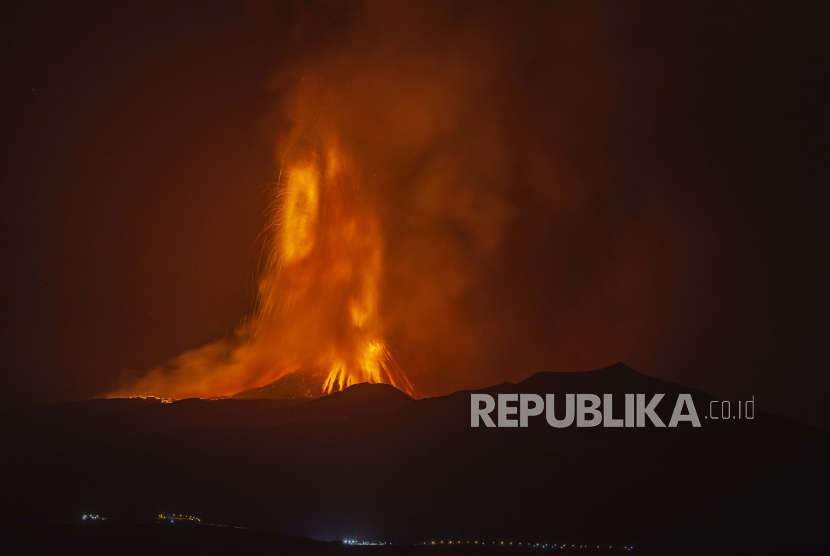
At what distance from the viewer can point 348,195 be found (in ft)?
119

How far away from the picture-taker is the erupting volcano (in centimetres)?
3375

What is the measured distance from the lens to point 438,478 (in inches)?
852

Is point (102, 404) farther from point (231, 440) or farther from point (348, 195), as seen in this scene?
point (348, 195)

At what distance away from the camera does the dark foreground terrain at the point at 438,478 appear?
18.4 metres

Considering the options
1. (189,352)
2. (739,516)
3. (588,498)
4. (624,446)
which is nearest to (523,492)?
(588,498)

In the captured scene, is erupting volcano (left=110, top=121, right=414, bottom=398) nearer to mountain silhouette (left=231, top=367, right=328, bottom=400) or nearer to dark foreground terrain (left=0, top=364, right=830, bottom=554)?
mountain silhouette (left=231, top=367, right=328, bottom=400)

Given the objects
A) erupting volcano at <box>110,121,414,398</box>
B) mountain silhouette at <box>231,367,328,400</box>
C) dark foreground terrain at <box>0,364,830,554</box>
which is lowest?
dark foreground terrain at <box>0,364,830,554</box>

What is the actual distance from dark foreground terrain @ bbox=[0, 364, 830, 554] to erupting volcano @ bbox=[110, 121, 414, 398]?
22.5 feet

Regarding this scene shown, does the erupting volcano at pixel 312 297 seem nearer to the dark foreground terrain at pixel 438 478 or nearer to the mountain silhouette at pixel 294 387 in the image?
the mountain silhouette at pixel 294 387

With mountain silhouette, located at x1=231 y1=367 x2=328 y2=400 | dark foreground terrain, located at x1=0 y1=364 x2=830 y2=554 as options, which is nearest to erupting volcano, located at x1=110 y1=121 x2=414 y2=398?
mountain silhouette, located at x1=231 y1=367 x2=328 y2=400

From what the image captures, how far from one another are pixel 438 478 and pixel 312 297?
16.0 meters

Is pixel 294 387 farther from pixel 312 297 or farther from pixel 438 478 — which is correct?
pixel 438 478

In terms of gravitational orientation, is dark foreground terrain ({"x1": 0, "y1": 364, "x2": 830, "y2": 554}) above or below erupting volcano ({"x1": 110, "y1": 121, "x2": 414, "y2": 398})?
below

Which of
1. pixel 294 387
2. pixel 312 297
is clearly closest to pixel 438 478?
pixel 294 387
